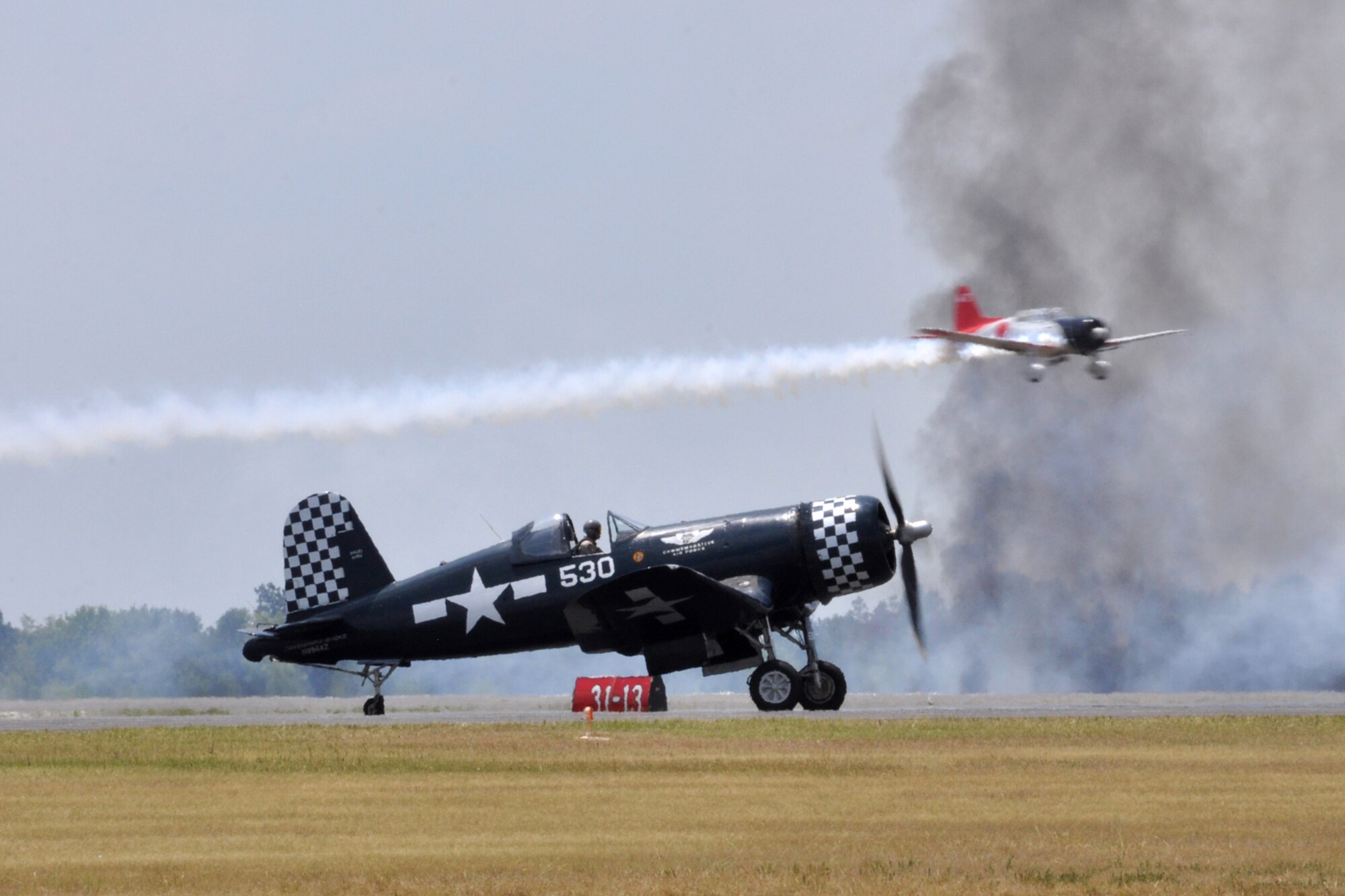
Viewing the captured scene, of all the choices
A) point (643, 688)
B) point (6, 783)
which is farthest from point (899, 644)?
point (6, 783)

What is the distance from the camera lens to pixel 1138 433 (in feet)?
189

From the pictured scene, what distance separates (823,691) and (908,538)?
2.67 meters

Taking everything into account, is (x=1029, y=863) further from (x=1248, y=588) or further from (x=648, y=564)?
(x=1248, y=588)

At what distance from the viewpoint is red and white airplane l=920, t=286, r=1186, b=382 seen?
133ft

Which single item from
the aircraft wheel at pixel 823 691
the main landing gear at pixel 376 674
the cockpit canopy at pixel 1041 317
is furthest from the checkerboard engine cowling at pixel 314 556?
the cockpit canopy at pixel 1041 317

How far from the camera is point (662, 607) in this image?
25484 mm

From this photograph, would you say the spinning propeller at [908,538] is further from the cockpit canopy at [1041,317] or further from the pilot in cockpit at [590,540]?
the cockpit canopy at [1041,317]

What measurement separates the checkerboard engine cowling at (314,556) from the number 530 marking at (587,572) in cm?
403

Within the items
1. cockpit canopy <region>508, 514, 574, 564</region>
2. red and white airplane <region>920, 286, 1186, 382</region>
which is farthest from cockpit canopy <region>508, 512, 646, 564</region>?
red and white airplane <region>920, 286, 1186, 382</region>

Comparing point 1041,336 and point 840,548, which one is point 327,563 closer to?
point 840,548

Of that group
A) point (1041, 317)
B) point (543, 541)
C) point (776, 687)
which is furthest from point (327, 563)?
point (1041, 317)

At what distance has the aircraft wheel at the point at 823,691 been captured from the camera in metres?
25.3

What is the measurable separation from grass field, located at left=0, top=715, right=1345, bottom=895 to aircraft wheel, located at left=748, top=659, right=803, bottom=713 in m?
3.43

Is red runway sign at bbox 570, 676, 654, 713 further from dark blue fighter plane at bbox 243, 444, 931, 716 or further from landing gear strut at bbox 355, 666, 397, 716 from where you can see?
landing gear strut at bbox 355, 666, 397, 716
